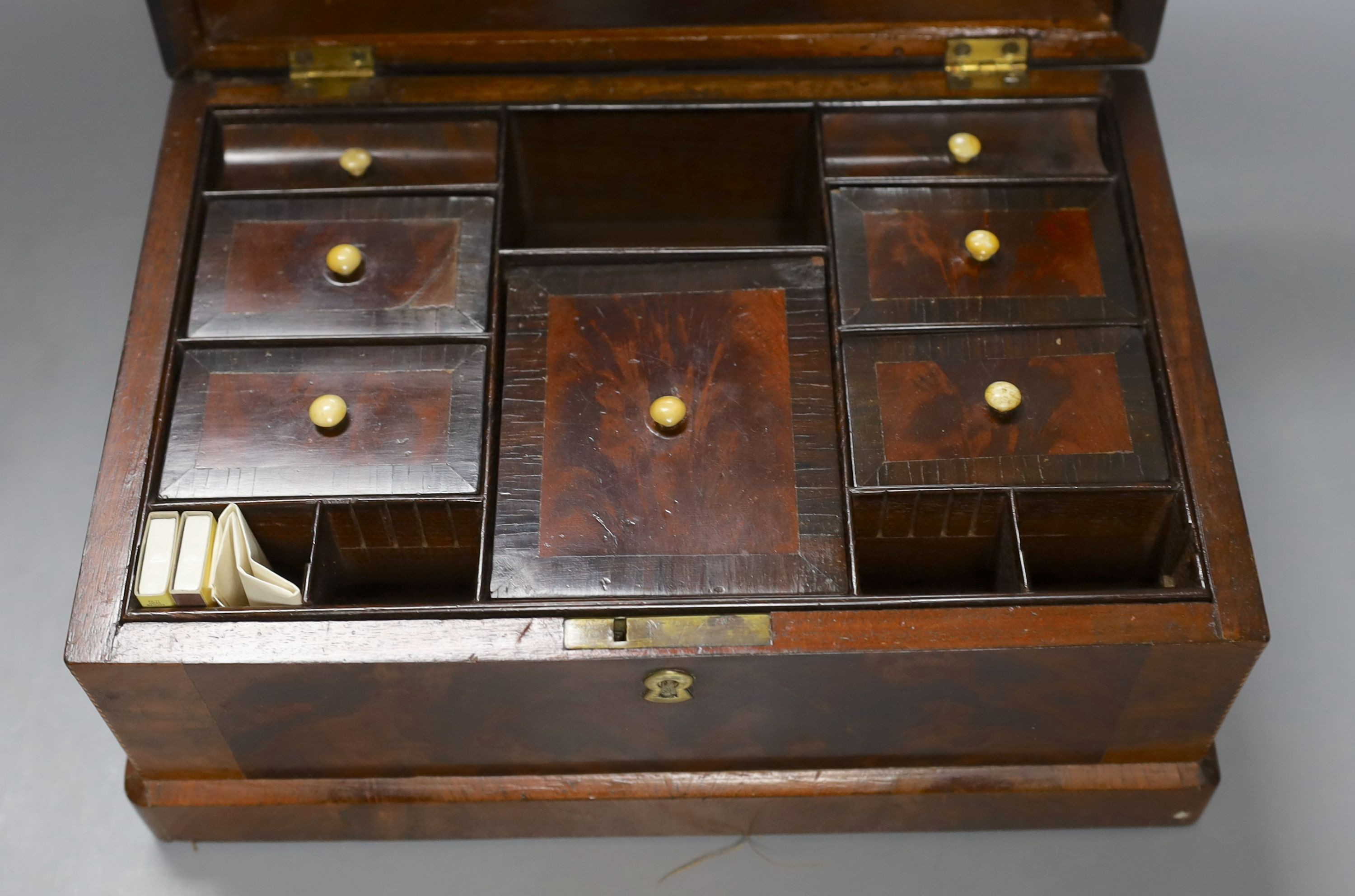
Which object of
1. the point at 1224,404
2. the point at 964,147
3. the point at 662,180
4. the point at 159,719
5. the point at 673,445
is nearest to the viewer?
the point at 159,719

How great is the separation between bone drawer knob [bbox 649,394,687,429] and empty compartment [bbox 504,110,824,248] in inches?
16.6

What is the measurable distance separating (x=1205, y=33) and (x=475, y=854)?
91.3 inches

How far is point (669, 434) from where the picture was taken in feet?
7.91

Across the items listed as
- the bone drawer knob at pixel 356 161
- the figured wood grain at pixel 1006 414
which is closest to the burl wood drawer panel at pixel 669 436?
the figured wood grain at pixel 1006 414

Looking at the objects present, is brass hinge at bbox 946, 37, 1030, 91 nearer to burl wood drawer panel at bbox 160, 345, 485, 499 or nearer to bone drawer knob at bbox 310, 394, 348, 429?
burl wood drawer panel at bbox 160, 345, 485, 499

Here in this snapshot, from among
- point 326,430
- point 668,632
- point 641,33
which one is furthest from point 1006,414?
point 326,430

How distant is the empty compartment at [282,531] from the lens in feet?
7.63

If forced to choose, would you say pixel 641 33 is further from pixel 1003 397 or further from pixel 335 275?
pixel 1003 397

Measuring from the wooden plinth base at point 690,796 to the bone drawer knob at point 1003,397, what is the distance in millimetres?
549

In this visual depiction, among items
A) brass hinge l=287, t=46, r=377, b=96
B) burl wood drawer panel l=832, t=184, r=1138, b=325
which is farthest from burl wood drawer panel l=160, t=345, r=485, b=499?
burl wood drawer panel l=832, t=184, r=1138, b=325

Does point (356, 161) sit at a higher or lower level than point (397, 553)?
higher

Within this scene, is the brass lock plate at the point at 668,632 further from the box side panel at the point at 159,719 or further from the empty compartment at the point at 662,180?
the empty compartment at the point at 662,180

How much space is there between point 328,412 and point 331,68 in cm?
69

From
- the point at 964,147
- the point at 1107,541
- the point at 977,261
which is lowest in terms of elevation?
the point at 1107,541
